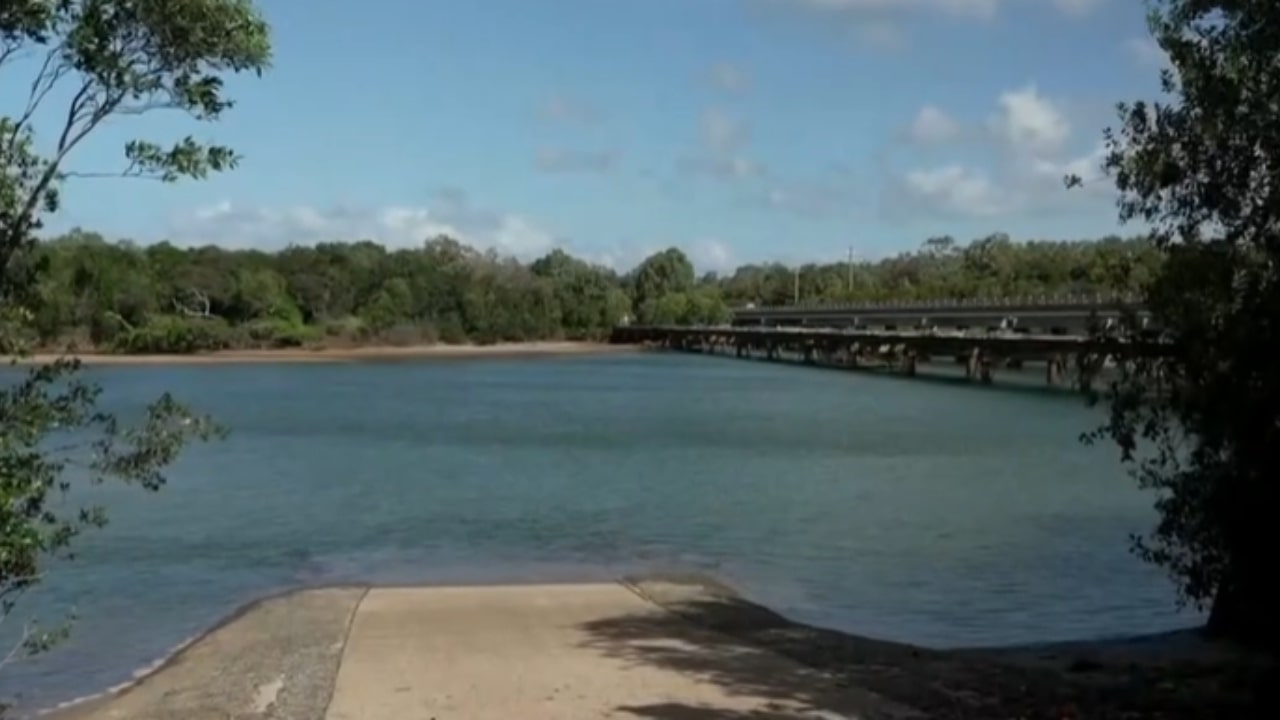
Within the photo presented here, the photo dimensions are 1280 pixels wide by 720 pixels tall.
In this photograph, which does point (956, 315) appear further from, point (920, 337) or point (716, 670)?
point (716, 670)

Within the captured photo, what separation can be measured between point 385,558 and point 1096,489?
20757 millimetres

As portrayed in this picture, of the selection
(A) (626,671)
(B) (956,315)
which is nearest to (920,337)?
(B) (956,315)

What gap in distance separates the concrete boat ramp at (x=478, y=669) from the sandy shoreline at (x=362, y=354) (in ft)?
384

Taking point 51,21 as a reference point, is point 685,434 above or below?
below

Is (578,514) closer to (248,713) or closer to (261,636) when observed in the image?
(261,636)

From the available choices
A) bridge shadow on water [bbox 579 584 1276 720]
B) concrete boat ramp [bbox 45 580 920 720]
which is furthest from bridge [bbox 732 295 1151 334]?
bridge shadow on water [bbox 579 584 1276 720]

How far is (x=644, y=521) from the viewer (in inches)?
1373

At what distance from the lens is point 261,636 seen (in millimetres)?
20047

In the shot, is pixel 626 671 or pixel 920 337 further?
pixel 920 337

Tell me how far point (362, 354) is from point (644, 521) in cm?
13976

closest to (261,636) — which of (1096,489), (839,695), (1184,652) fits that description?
(839,695)

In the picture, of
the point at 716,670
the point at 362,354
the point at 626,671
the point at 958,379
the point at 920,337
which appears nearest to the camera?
the point at 626,671

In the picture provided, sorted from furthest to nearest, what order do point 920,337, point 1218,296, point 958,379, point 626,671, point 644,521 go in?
point 920,337, point 958,379, point 644,521, point 626,671, point 1218,296

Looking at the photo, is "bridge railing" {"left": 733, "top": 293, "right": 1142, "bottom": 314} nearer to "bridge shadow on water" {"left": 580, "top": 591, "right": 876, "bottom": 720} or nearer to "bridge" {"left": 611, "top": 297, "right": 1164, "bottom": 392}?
"bridge" {"left": 611, "top": 297, "right": 1164, "bottom": 392}
